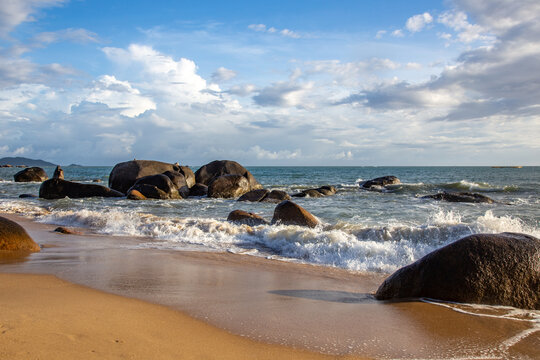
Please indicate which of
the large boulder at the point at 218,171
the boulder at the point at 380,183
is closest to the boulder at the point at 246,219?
the large boulder at the point at 218,171

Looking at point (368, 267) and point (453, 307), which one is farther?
point (368, 267)

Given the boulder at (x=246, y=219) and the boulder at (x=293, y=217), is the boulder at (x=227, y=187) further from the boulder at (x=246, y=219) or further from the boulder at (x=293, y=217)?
the boulder at (x=293, y=217)

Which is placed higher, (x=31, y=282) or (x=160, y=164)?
(x=160, y=164)

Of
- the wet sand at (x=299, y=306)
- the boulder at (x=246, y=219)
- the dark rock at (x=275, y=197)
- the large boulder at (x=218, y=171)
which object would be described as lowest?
the wet sand at (x=299, y=306)

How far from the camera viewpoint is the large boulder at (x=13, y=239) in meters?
6.61

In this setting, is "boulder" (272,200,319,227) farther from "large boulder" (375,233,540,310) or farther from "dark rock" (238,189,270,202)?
"dark rock" (238,189,270,202)

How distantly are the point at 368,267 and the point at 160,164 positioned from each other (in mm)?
19208

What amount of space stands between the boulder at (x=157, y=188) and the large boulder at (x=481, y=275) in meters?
16.2

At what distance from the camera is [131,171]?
2248cm

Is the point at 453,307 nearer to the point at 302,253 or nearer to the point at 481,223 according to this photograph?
the point at 302,253

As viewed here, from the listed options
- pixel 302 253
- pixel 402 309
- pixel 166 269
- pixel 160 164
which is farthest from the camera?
pixel 160 164

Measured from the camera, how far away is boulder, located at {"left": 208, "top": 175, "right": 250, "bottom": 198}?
20500 mm

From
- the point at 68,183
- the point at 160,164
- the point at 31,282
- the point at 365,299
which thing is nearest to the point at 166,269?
the point at 31,282

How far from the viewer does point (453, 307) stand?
13.5 ft
